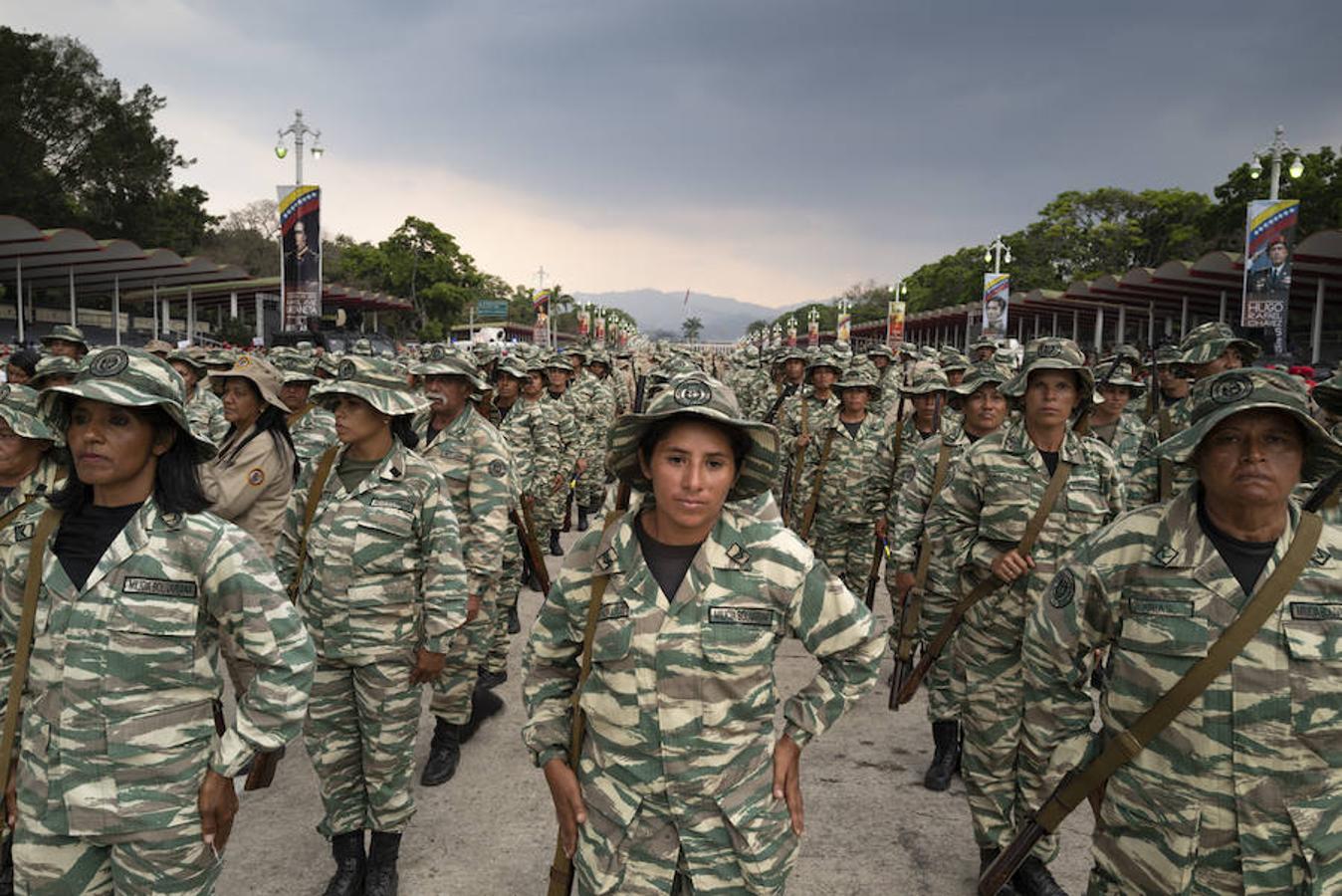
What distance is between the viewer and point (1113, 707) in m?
2.39

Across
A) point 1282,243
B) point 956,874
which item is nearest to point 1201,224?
point 1282,243

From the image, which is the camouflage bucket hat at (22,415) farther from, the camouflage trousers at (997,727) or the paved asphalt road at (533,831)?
the camouflage trousers at (997,727)

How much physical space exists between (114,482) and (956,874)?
375 centimetres

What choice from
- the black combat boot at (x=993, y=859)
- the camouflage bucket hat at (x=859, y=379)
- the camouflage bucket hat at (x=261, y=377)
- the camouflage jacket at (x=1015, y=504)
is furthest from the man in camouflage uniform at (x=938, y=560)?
the camouflage bucket hat at (x=261, y=377)

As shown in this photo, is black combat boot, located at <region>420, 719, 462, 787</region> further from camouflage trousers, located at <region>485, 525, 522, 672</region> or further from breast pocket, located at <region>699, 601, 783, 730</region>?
breast pocket, located at <region>699, 601, 783, 730</region>

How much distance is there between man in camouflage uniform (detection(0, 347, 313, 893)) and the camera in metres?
2.33

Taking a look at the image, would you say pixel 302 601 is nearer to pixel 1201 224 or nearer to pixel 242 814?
pixel 242 814

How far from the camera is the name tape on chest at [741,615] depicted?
221cm

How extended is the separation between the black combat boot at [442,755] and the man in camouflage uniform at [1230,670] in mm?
3426

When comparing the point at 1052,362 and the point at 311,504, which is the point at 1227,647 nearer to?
the point at 1052,362

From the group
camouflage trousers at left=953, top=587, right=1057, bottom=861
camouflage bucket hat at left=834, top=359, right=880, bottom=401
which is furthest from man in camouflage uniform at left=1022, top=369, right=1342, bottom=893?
camouflage bucket hat at left=834, top=359, right=880, bottom=401

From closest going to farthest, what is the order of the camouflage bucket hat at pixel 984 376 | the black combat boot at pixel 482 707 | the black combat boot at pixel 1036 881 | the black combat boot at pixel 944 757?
the black combat boot at pixel 1036 881 → the black combat boot at pixel 944 757 → the camouflage bucket hat at pixel 984 376 → the black combat boot at pixel 482 707

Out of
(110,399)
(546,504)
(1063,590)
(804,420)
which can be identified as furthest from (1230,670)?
(546,504)

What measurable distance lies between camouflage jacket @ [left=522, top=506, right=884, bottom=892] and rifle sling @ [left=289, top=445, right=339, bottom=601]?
188 centimetres
